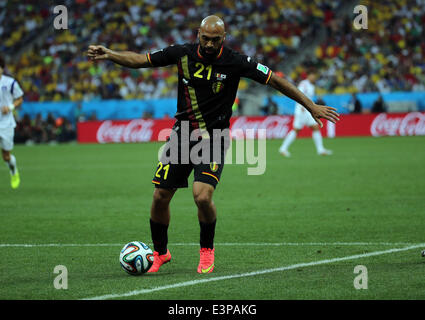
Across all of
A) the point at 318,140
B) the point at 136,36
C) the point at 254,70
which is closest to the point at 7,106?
the point at 254,70

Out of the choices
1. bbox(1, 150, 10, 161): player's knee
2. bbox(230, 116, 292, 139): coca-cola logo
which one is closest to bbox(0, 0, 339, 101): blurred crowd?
bbox(230, 116, 292, 139): coca-cola logo

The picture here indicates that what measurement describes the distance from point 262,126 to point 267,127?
35cm

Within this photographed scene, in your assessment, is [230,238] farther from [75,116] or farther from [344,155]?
[75,116]

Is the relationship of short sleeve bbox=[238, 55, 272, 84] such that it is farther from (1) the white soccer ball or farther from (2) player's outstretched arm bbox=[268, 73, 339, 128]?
(1) the white soccer ball

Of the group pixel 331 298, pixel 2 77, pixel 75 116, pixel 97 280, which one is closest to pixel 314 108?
pixel 331 298

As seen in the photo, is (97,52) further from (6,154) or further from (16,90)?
(6,154)

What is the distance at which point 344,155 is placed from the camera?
22172 millimetres

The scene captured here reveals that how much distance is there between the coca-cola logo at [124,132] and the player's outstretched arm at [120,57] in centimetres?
2606

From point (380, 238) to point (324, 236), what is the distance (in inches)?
27.8

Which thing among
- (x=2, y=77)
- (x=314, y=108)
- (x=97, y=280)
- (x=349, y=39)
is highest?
(x=349, y=39)

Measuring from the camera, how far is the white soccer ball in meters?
6.89

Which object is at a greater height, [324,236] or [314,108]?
[314,108]

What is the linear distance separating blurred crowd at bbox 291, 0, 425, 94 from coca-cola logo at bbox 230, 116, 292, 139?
344 cm

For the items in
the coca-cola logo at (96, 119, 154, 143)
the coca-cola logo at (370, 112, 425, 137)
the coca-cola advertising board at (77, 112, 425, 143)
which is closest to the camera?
the coca-cola logo at (370, 112, 425, 137)
